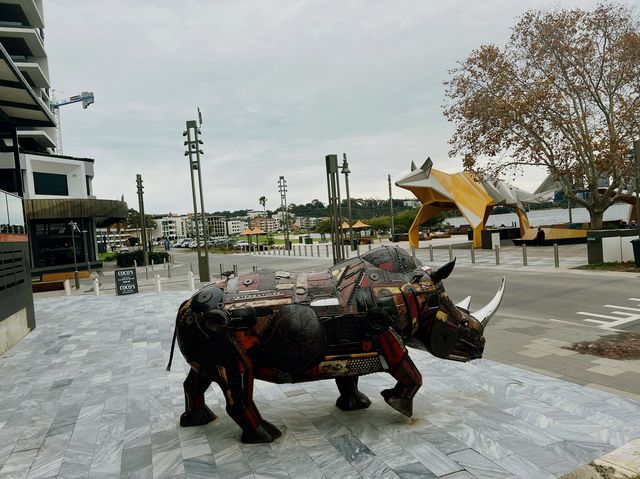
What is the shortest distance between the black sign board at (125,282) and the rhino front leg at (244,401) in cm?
1453

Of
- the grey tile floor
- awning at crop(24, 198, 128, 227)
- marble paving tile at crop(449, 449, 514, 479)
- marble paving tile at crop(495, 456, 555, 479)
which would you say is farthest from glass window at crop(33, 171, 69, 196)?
marble paving tile at crop(495, 456, 555, 479)

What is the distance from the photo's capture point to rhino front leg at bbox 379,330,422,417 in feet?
13.9

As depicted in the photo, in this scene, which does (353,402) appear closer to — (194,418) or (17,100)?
(194,418)

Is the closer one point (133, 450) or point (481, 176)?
point (133, 450)

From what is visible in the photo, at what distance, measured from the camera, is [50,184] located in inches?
1574

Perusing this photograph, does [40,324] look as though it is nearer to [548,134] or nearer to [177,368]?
[177,368]

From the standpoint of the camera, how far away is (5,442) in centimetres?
481

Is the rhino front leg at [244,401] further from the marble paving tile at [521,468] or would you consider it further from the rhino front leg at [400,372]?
the marble paving tile at [521,468]

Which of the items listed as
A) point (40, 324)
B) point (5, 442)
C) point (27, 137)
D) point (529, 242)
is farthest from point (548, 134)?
point (27, 137)

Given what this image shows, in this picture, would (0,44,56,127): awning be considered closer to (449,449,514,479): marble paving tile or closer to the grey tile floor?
the grey tile floor

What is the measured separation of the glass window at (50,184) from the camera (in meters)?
38.5

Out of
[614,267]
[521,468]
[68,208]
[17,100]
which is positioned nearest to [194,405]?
[521,468]

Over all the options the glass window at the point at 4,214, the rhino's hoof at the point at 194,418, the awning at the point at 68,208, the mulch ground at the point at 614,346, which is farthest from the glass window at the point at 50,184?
the mulch ground at the point at 614,346

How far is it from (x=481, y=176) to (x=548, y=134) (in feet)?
13.9
